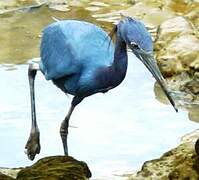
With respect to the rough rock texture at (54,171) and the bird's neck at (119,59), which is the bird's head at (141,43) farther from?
the rough rock texture at (54,171)

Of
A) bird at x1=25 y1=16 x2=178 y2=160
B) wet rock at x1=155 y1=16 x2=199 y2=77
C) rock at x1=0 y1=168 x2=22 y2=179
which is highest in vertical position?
bird at x1=25 y1=16 x2=178 y2=160

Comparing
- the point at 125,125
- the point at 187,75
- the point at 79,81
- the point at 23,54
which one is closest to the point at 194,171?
the point at 79,81

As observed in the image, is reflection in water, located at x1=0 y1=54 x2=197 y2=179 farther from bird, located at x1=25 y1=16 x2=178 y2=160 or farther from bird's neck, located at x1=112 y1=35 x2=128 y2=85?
bird's neck, located at x1=112 y1=35 x2=128 y2=85

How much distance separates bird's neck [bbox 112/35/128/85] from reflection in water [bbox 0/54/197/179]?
1.08 metres

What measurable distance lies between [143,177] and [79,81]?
0.80 metres

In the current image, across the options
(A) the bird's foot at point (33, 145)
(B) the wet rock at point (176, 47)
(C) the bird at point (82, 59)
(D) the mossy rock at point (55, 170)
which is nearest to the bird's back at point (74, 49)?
(C) the bird at point (82, 59)

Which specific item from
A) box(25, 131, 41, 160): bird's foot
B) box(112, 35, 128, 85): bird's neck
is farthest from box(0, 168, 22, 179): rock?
box(112, 35, 128, 85): bird's neck

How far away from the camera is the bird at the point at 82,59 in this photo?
546 cm

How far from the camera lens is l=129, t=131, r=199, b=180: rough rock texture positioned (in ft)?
17.8

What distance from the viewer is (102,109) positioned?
7.71 metres

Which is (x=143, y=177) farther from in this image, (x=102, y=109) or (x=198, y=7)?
(x=198, y=7)

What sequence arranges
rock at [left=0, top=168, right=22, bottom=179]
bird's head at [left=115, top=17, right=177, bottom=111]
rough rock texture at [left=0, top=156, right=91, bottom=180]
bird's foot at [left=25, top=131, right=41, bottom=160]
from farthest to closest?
bird's foot at [left=25, top=131, right=41, bottom=160]
rock at [left=0, top=168, right=22, bottom=179]
rough rock texture at [left=0, top=156, right=91, bottom=180]
bird's head at [left=115, top=17, right=177, bottom=111]

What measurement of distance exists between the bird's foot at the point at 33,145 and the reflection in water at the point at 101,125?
21 cm

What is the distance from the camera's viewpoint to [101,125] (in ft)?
23.9
